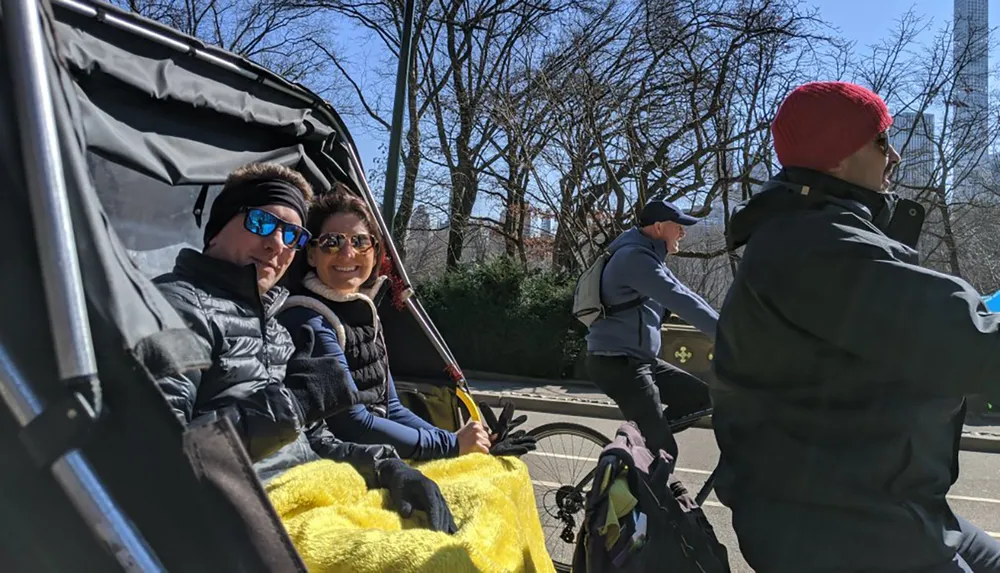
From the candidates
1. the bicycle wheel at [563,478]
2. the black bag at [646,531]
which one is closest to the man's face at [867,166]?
the black bag at [646,531]

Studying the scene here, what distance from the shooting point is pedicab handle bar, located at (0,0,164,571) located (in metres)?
1.01

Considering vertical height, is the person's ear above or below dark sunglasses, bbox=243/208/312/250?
below

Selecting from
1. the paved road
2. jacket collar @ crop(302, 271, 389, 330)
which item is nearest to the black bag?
jacket collar @ crop(302, 271, 389, 330)

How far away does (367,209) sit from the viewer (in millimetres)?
3193

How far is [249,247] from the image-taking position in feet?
7.71

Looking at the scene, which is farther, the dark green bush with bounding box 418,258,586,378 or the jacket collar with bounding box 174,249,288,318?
the dark green bush with bounding box 418,258,586,378

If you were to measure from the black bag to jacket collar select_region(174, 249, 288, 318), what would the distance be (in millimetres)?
1192

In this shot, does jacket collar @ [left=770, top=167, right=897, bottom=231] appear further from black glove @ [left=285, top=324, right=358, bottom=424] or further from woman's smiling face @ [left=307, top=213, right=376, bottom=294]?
woman's smiling face @ [left=307, top=213, right=376, bottom=294]

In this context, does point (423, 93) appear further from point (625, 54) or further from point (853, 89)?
point (853, 89)

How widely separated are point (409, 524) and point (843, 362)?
4.44ft

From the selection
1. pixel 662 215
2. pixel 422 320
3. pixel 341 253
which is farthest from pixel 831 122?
pixel 422 320

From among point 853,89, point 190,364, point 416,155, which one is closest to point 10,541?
point 190,364

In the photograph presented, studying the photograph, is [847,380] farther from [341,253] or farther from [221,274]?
[341,253]

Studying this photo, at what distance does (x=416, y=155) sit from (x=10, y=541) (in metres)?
15.4
